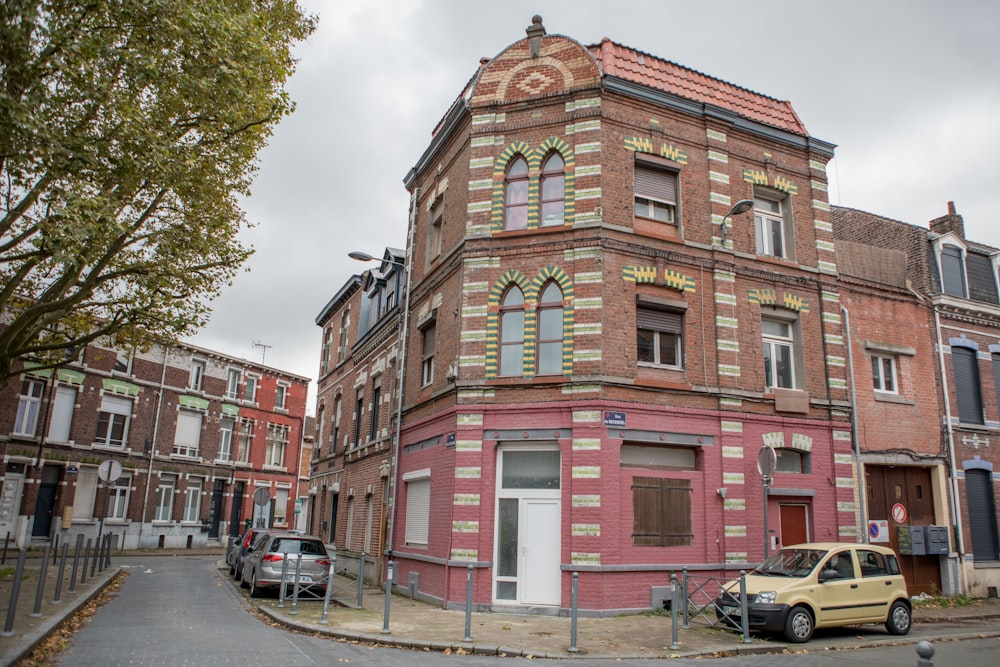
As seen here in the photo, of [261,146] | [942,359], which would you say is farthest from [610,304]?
[942,359]

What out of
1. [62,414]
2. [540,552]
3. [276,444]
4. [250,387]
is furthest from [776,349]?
[276,444]

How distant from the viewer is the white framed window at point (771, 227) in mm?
18016

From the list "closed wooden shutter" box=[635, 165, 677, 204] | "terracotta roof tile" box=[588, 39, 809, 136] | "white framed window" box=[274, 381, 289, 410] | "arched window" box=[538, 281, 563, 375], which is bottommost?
"arched window" box=[538, 281, 563, 375]

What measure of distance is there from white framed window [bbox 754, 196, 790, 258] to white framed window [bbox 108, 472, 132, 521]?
32.2 m

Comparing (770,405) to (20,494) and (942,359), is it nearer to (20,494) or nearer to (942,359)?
(942,359)

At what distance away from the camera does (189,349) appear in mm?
38969

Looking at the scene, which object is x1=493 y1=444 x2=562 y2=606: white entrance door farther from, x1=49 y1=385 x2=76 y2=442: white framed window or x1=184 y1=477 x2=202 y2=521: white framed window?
x1=184 y1=477 x2=202 y2=521: white framed window

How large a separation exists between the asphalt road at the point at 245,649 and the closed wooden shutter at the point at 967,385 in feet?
27.7

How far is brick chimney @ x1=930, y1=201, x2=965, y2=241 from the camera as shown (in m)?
22.2

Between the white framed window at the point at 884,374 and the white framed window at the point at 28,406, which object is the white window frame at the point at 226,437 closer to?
the white framed window at the point at 28,406

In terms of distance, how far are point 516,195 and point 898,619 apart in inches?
458

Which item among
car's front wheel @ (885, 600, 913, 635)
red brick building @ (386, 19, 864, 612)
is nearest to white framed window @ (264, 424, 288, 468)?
red brick building @ (386, 19, 864, 612)

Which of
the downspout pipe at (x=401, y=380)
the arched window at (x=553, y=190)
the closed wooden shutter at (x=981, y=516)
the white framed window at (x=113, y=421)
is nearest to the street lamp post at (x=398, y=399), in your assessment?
the downspout pipe at (x=401, y=380)

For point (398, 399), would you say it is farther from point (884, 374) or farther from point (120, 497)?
point (120, 497)
